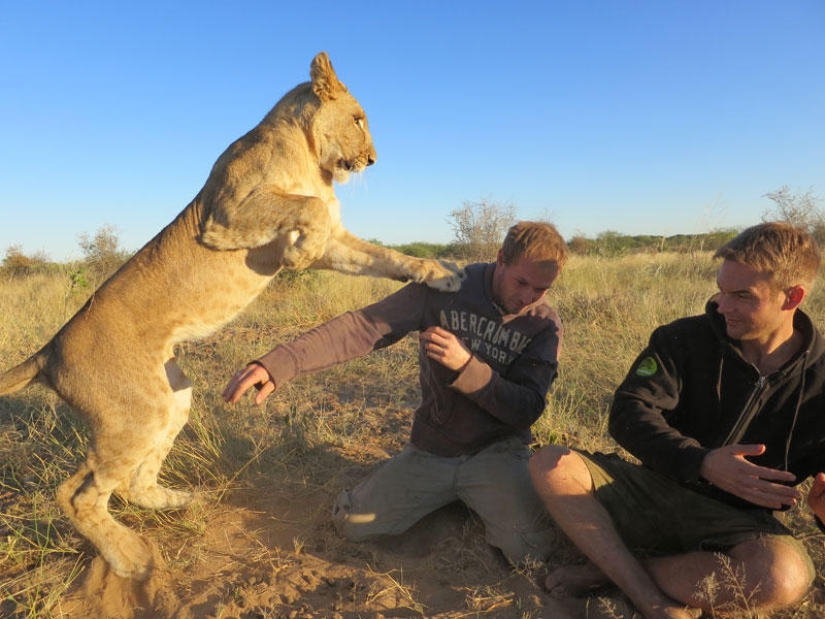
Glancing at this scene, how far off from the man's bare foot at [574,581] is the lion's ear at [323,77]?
3.02m

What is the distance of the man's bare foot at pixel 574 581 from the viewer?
9.21ft

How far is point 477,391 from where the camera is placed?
9.91 ft

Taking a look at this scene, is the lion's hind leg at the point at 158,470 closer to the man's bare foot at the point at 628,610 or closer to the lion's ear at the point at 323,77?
the lion's ear at the point at 323,77

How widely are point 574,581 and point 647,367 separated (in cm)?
108

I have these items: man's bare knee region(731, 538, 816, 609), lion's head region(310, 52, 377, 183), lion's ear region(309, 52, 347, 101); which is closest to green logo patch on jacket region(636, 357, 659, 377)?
man's bare knee region(731, 538, 816, 609)

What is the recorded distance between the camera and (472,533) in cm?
339

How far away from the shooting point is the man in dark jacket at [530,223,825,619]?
8.19 feet

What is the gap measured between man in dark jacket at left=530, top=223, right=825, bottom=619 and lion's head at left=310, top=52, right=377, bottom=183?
212 centimetres

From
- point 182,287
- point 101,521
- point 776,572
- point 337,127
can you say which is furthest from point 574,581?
point 337,127

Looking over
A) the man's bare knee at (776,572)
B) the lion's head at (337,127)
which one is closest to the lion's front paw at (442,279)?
the lion's head at (337,127)

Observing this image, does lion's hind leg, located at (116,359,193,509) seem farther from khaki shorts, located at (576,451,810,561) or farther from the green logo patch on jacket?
the green logo patch on jacket

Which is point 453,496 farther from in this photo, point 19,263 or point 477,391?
point 19,263

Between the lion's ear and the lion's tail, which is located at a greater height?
the lion's ear

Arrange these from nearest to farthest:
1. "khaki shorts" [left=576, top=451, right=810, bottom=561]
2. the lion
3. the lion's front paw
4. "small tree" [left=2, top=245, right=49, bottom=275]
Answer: "khaki shorts" [left=576, top=451, right=810, bottom=561], the lion, the lion's front paw, "small tree" [left=2, top=245, right=49, bottom=275]
